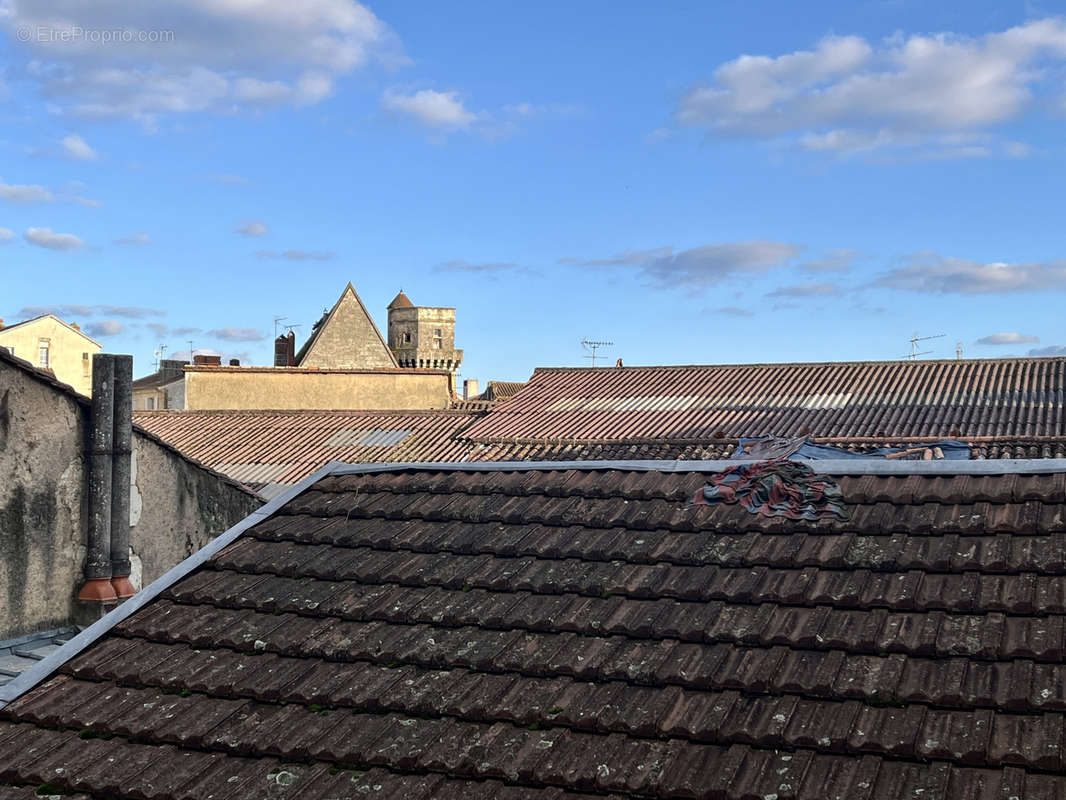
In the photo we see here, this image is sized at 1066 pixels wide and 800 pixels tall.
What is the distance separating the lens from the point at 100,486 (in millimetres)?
9742

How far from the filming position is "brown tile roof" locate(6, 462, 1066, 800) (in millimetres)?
3957

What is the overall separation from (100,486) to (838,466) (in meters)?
6.73

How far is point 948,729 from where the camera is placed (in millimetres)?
3893

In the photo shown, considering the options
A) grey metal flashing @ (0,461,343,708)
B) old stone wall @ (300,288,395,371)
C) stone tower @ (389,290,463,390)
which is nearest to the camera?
grey metal flashing @ (0,461,343,708)

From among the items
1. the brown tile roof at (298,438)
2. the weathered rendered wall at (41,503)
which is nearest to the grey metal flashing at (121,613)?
the weathered rendered wall at (41,503)

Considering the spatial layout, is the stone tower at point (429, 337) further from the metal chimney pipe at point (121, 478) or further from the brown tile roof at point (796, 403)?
the metal chimney pipe at point (121, 478)

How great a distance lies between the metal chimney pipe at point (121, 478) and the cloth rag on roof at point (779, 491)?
6100 mm

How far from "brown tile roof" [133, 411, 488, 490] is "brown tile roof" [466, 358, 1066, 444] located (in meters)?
1.32

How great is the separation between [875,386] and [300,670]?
23.8 metres

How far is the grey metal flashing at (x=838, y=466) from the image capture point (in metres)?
Answer: 5.61

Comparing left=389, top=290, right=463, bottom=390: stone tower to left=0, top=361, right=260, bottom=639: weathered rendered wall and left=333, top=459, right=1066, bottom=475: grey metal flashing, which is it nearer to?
left=0, top=361, right=260, bottom=639: weathered rendered wall

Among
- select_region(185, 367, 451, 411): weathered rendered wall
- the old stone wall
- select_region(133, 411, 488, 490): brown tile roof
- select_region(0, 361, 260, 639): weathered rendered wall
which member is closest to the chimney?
the old stone wall

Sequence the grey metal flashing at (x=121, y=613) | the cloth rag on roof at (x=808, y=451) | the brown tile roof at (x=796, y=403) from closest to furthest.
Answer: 1. the grey metal flashing at (x=121, y=613)
2. the cloth rag on roof at (x=808, y=451)
3. the brown tile roof at (x=796, y=403)

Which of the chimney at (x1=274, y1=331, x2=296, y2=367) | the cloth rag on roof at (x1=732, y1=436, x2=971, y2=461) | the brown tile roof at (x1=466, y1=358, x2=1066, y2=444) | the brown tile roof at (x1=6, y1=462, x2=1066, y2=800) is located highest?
the chimney at (x1=274, y1=331, x2=296, y2=367)
